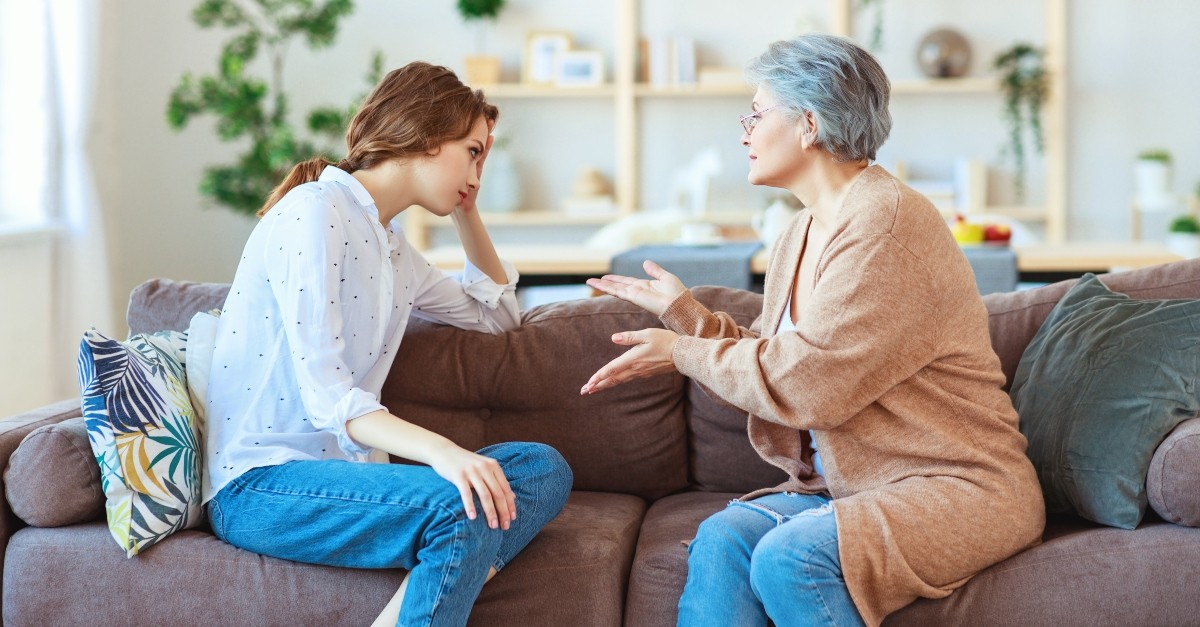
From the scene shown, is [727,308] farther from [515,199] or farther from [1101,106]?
[1101,106]

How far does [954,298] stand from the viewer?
1725 millimetres

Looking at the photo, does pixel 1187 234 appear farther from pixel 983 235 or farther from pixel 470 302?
pixel 470 302

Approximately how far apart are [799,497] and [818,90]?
2.14 ft

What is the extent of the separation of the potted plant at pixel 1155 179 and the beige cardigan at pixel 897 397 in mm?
3968

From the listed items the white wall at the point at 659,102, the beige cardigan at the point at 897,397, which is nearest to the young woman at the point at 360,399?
the beige cardigan at the point at 897,397

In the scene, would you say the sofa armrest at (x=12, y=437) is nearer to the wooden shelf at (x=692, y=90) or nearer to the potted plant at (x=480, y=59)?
the potted plant at (x=480, y=59)

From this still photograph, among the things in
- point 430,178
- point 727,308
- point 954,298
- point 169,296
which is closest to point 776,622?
point 954,298

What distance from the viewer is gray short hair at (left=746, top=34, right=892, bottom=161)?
5.84ft

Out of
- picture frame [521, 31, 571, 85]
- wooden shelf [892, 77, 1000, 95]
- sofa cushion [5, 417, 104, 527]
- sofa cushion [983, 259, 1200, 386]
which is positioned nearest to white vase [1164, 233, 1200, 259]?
wooden shelf [892, 77, 1000, 95]

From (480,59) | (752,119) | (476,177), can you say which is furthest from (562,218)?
(752,119)

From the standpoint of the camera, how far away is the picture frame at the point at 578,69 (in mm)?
5613

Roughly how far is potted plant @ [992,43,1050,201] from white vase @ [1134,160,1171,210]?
0.48 m

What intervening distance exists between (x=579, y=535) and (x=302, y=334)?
1.83ft

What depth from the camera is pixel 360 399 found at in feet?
5.58
